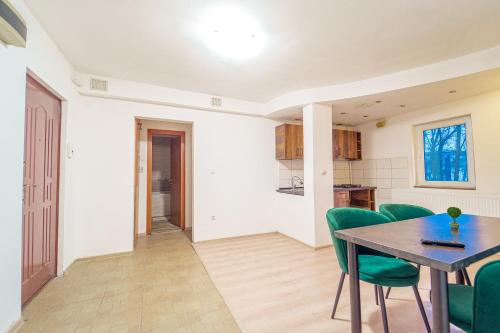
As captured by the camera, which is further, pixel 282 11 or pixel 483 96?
pixel 483 96

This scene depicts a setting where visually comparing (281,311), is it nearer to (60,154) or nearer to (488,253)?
(488,253)

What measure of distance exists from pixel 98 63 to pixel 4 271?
2.34 m

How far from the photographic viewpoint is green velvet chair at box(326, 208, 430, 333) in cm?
147

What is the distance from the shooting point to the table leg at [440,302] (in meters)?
1.00

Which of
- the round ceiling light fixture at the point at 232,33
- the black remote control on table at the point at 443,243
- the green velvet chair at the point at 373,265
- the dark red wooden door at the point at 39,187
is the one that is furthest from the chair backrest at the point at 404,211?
the dark red wooden door at the point at 39,187

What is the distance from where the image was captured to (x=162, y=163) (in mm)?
6723

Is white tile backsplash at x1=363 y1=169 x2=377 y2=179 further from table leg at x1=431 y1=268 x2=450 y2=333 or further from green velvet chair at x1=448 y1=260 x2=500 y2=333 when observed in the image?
green velvet chair at x1=448 y1=260 x2=500 y2=333

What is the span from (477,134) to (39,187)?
18.3 ft

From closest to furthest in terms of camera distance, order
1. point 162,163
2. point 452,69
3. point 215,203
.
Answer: point 452,69
point 215,203
point 162,163

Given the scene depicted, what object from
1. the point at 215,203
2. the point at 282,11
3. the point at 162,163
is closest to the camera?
the point at 282,11

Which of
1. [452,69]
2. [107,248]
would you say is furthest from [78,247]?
[452,69]

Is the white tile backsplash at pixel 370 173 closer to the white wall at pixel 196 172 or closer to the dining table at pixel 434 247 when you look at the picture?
the white wall at pixel 196 172

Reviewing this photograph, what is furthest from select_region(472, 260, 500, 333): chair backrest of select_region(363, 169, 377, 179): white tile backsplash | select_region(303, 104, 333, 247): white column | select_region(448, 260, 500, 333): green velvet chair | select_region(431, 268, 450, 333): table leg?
select_region(363, 169, 377, 179): white tile backsplash

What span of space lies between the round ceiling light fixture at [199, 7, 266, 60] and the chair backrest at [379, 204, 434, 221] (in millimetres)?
2137
